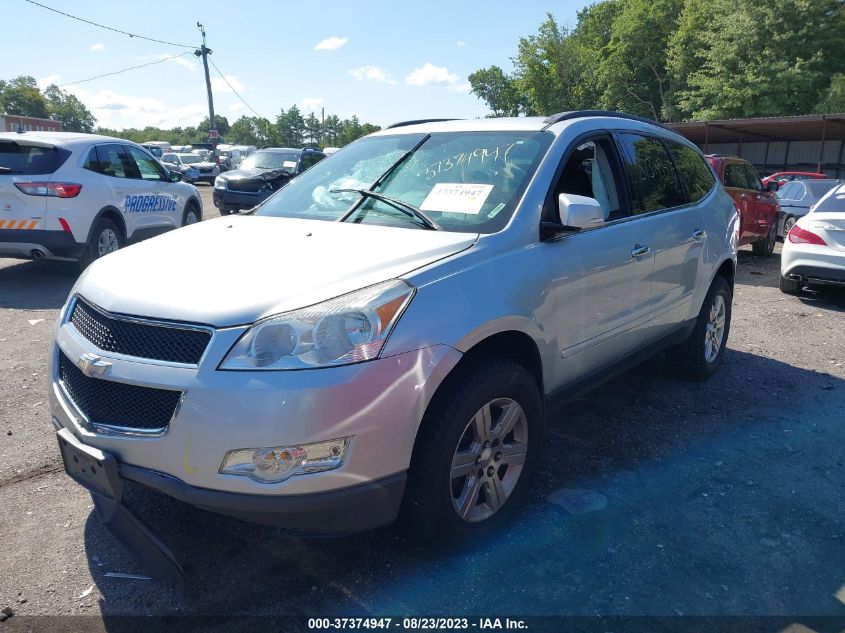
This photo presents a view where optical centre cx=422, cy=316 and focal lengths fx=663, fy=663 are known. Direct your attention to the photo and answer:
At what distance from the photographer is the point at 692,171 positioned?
4938 mm

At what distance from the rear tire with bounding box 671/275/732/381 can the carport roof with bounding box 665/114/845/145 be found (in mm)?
20487

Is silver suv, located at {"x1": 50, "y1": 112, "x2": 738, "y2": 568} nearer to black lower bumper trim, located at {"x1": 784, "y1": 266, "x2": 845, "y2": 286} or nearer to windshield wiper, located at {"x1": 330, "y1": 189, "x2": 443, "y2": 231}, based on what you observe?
windshield wiper, located at {"x1": 330, "y1": 189, "x2": 443, "y2": 231}

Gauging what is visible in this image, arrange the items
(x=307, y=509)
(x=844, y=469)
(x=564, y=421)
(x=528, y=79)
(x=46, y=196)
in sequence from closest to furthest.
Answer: (x=307, y=509) → (x=844, y=469) → (x=564, y=421) → (x=46, y=196) → (x=528, y=79)

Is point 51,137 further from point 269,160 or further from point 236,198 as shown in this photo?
point 269,160

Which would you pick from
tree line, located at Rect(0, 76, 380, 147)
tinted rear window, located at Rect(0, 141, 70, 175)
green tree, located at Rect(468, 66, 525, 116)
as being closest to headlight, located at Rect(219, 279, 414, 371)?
tinted rear window, located at Rect(0, 141, 70, 175)

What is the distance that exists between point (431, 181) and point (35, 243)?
6145 mm

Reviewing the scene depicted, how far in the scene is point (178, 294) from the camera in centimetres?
245

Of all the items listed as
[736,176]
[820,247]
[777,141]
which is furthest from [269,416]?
[777,141]

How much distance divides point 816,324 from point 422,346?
6295 mm

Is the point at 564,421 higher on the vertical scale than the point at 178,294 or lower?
lower

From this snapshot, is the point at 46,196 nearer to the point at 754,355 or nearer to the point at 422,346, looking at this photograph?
the point at 422,346

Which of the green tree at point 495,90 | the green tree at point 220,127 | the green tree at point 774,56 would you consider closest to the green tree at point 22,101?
the green tree at point 220,127

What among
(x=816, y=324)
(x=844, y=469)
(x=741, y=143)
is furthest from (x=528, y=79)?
(x=844, y=469)

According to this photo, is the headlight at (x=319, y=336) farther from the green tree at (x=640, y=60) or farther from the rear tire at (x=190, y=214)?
the green tree at (x=640, y=60)
